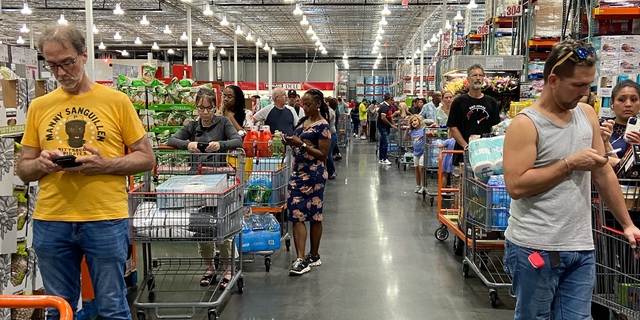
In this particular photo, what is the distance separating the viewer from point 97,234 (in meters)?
2.49

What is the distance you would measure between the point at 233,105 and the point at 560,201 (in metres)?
4.76

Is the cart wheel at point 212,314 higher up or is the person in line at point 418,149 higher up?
the person in line at point 418,149

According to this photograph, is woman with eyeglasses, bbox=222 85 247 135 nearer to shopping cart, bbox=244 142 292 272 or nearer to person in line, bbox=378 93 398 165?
shopping cart, bbox=244 142 292 272

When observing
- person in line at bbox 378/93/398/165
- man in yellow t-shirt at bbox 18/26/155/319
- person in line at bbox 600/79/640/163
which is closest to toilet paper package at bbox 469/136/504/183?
person in line at bbox 600/79/640/163

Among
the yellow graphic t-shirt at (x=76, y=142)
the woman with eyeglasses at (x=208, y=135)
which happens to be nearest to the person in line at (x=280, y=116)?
the woman with eyeglasses at (x=208, y=135)

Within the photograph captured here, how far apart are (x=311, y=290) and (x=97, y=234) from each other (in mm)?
2538

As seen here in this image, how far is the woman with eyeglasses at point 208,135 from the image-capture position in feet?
15.2

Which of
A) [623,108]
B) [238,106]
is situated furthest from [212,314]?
[238,106]

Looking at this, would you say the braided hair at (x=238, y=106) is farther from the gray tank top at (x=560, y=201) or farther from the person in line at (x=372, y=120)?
the person in line at (x=372, y=120)

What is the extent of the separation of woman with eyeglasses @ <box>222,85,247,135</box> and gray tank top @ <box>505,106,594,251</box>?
447 cm

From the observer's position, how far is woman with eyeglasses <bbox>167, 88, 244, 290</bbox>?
4.62 meters

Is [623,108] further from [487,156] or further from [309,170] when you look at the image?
[309,170]

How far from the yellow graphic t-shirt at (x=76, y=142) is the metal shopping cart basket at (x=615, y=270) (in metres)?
2.32

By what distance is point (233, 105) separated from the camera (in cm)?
652
